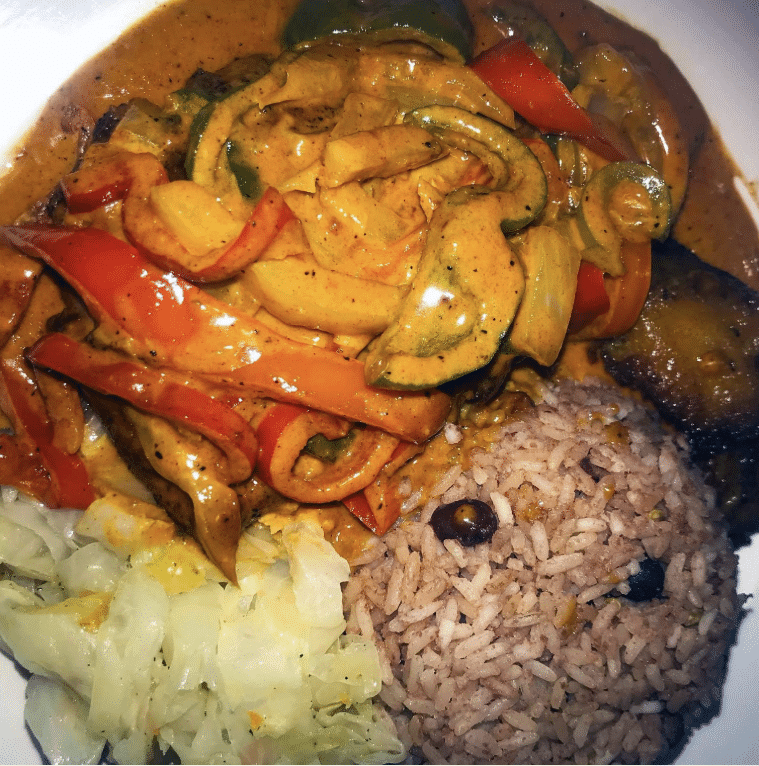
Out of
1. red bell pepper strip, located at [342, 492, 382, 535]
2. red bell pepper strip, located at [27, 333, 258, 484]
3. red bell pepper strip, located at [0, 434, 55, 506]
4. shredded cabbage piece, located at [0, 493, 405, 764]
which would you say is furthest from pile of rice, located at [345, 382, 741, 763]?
red bell pepper strip, located at [0, 434, 55, 506]

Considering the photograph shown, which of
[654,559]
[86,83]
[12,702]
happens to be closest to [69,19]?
[86,83]

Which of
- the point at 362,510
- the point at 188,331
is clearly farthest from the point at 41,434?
the point at 362,510

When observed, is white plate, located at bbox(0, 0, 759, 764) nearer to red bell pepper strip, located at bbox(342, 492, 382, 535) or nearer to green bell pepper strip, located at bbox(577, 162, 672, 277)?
green bell pepper strip, located at bbox(577, 162, 672, 277)

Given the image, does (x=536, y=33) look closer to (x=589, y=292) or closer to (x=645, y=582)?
(x=589, y=292)

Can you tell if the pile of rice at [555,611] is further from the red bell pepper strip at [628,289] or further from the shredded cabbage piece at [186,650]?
the red bell pepper strip at [628,289]

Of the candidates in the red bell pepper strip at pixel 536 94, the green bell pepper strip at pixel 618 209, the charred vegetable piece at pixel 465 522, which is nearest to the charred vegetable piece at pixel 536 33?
the red bell pepper strip at pixel 536 94

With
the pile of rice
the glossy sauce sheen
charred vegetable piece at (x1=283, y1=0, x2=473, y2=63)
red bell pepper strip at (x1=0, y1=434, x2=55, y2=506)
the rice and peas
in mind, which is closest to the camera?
the rice and peas
